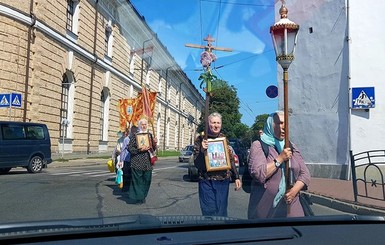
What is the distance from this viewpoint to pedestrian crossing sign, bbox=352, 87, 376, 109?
45.5ft

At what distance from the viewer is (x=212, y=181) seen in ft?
15.9

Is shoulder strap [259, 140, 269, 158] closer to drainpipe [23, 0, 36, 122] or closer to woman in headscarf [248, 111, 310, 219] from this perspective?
woman in headscarf [248, 111, 310, 219]

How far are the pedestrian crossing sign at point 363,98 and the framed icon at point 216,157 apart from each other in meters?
10.5

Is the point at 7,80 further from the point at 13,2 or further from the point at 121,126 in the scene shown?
the point at 121,126

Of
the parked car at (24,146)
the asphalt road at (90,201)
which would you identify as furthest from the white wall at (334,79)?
the parked car at (24,146)

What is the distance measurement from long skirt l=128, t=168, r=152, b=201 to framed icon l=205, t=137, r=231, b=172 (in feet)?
12.6

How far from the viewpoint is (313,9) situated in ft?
49.0

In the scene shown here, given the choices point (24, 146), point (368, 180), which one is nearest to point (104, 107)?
point (368, 180)

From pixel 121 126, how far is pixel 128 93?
92 cm

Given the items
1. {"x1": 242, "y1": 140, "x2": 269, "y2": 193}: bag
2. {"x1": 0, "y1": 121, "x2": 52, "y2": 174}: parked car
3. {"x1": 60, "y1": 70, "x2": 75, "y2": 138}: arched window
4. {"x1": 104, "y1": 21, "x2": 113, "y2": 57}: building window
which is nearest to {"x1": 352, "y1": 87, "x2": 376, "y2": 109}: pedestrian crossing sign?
{"x1": 60, "y1": 70, "x2": 75, "y2": 138}: arched window

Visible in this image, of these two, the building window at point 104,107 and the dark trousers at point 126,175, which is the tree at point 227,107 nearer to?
the building window at point 104,107

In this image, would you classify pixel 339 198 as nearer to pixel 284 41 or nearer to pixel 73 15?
pixel 284 41

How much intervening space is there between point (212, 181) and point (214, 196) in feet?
0.57

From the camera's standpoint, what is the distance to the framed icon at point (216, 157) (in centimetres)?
483
